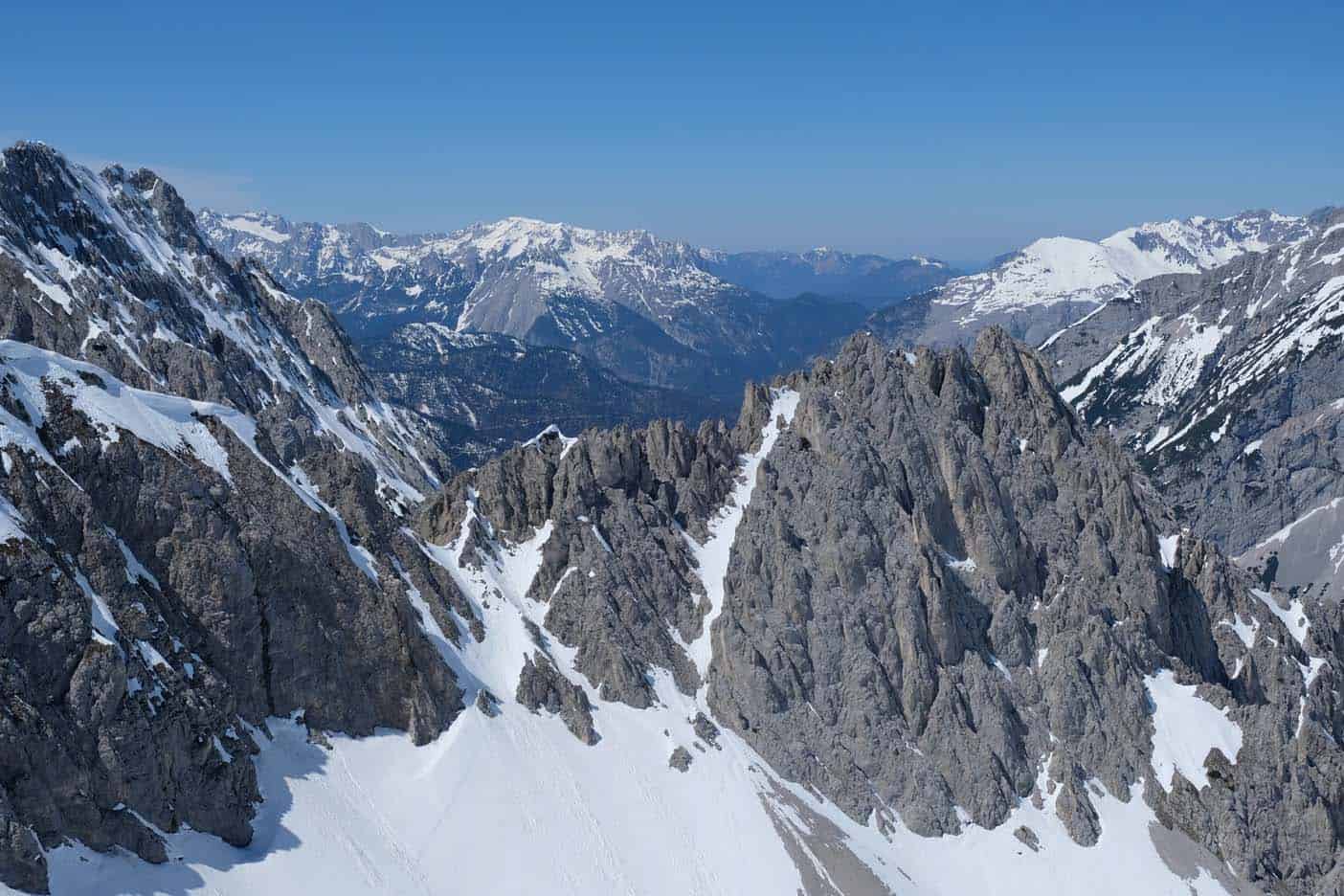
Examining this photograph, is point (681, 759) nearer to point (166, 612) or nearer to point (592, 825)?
point (592, 825)

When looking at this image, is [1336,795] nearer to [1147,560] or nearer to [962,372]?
[1147,560]

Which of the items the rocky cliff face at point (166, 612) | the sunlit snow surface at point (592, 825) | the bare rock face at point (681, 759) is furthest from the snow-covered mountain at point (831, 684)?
the rocky cliff face at point (166, 612)

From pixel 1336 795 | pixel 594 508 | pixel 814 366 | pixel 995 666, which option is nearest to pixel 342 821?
pixel 594 508

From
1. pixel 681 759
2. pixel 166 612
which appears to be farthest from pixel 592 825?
pixel 166 612

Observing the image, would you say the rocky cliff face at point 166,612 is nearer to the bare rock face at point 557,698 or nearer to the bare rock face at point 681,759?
the bare rock face at point 557,698

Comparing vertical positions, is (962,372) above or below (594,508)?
above
